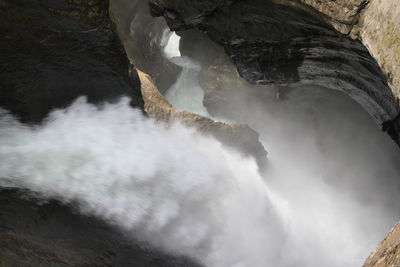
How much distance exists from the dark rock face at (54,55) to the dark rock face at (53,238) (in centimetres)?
179

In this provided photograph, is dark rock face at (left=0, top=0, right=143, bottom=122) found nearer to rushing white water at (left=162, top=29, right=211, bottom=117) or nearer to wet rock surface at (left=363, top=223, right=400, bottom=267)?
wet rock surface at (left=363, top=223, right=400, bottom=267)

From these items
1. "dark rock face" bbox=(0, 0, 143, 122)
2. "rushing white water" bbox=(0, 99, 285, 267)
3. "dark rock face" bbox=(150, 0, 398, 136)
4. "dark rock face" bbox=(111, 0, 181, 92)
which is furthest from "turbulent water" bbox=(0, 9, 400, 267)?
"dark rock face" bbox=(111, 0, 181, 92)

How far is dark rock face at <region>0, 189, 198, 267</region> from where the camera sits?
5.52m

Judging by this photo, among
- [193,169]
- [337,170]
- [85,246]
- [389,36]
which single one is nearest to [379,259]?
[389,36]

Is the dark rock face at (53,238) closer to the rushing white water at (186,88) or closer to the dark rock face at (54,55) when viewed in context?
the dark rock face at (54,55)

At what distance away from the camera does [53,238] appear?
575 cm

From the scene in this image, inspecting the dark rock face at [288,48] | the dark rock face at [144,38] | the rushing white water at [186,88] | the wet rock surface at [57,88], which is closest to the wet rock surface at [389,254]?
the dark rock face at [288,48]

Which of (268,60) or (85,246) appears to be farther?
(268,60)

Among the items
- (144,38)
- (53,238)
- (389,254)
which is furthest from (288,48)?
(144,38)

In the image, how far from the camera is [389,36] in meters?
4.61

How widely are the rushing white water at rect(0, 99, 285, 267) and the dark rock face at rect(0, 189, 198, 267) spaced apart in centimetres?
22

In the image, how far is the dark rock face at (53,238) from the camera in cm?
552

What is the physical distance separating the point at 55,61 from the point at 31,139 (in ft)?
5.53

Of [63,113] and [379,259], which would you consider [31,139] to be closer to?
[63,113]
